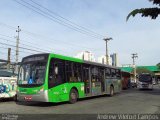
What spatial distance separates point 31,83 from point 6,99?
634 centimetres

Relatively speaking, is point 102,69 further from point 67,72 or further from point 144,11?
point 144,11

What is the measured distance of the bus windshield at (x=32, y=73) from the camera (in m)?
17.2

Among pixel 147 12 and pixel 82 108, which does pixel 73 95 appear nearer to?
pixel 82 108

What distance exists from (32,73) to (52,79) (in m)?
1.25

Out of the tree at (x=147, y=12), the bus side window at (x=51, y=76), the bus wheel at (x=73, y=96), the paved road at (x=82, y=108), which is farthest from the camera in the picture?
the bus wheel at (x=73, y=96)

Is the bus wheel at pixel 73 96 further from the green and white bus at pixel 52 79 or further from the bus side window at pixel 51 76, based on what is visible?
the bus side window at pixel 51 76

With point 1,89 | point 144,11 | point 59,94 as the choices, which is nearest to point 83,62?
point 59,94

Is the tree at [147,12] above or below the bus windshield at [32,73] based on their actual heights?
above

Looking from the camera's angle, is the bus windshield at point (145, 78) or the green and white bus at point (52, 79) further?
the bus windshield at point (145, 78)

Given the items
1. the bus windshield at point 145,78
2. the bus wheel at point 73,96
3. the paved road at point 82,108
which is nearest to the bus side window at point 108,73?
the bus wheel at point 73,96

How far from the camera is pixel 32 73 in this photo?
57.8 feet

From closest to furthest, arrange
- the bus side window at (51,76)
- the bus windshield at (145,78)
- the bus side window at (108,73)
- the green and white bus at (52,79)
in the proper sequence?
the green and white bus at (52,79) < the bus side window at (51,76) < the bus side window at (108,73) < the bus windshield at (145,78)

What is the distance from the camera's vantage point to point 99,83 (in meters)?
24.7

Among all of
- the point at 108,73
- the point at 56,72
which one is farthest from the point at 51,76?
the point at 108,73
